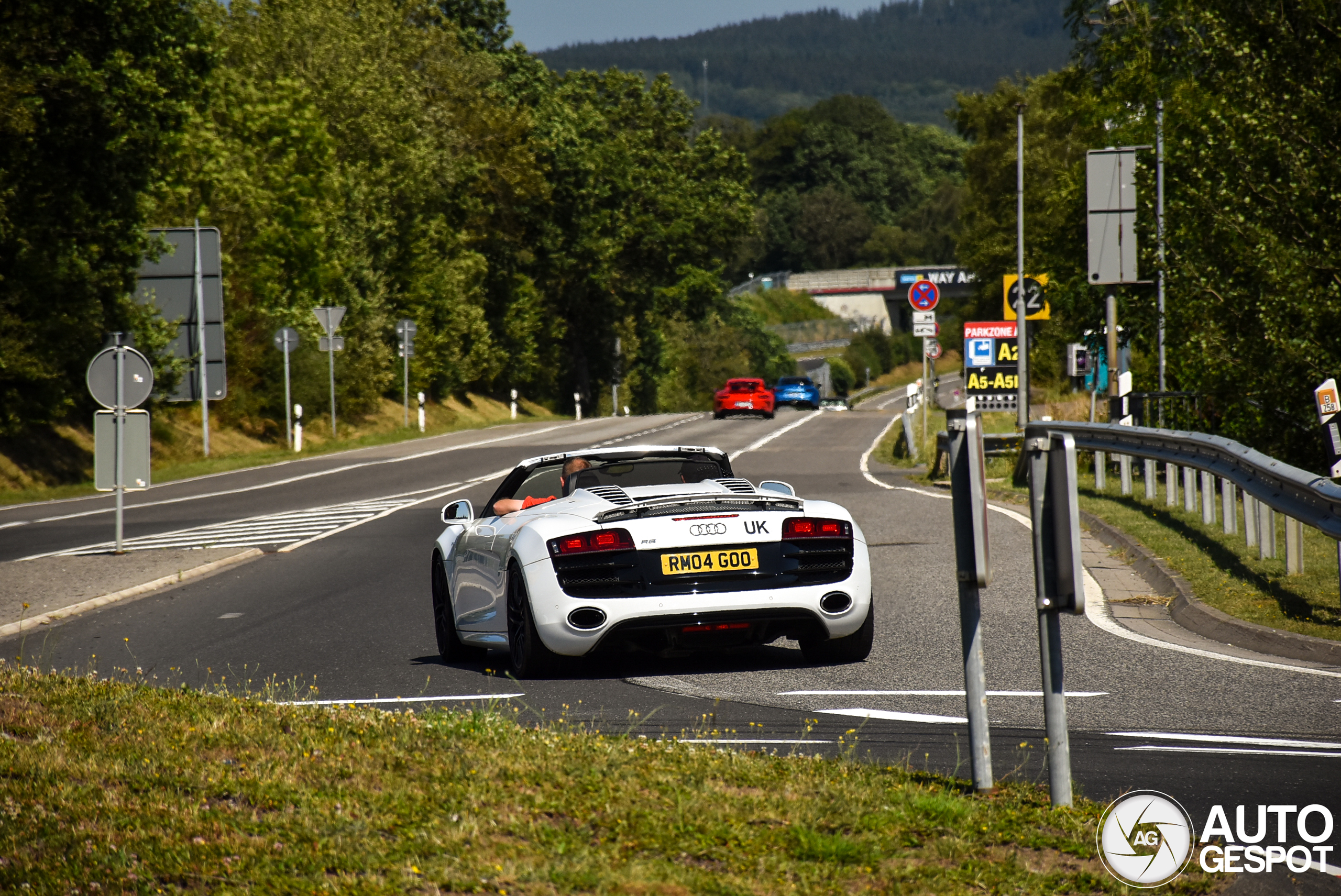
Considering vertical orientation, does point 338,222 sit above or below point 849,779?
above

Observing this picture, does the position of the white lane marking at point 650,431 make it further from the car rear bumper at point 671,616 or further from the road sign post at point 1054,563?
the road sign post at point 1054,563

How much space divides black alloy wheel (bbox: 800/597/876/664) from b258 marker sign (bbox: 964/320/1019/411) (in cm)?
2058

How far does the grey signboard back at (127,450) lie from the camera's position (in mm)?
16781

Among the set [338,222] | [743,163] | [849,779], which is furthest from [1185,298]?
[743,163]

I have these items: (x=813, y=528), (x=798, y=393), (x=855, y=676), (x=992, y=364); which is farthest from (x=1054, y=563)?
(x=798, y=393)

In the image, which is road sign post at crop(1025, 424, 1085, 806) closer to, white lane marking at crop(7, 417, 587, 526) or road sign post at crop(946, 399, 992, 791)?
road sign post at crop(946, 399, 992, 791)

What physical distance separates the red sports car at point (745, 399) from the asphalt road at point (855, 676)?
3731cm

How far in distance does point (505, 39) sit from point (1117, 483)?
64.3 meters

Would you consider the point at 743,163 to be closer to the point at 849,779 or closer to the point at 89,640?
the point at 89,640

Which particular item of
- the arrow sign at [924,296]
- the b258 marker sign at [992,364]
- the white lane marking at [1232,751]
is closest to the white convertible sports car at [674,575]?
the white lane marking at [1232,751]

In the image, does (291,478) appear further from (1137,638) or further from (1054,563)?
(1054,563)

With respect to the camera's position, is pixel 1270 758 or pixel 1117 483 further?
pixel 1117 483

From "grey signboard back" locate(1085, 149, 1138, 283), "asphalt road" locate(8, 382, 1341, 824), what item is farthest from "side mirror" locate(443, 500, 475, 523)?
"grey signboard back" locate(1085, 149, 1138, 283)

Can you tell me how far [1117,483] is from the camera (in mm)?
21359
